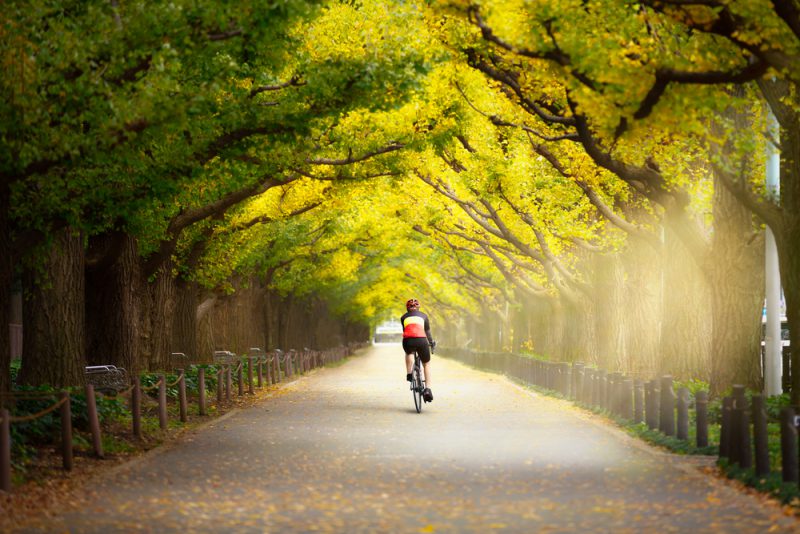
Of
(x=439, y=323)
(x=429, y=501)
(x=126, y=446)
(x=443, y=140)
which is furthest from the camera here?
(x=439, y=323)

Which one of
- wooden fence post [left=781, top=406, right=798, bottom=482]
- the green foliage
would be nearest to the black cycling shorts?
the green foliage

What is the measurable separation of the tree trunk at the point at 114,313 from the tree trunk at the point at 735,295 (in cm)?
1137

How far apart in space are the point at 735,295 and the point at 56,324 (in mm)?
11161

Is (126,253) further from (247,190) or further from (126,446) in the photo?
(126,446)

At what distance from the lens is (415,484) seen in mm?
11500

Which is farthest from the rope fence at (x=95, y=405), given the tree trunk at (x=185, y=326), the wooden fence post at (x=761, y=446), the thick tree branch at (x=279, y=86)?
the wooden fence post at (x=761, y=446)

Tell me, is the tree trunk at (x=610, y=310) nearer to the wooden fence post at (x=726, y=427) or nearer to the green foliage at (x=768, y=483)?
the wooden fence post at (x=726, y=427)

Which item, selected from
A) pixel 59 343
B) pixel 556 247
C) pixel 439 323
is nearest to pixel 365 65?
pixel 59 343

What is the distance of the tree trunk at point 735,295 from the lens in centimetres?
1819

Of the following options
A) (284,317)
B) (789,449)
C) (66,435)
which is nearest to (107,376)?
(66,435)

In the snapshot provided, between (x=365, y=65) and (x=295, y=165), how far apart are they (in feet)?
21.3

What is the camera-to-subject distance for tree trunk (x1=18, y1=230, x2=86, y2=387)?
1838 centimetres

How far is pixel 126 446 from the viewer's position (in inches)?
591

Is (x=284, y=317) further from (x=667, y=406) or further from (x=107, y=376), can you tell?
(x=667, y=406)
